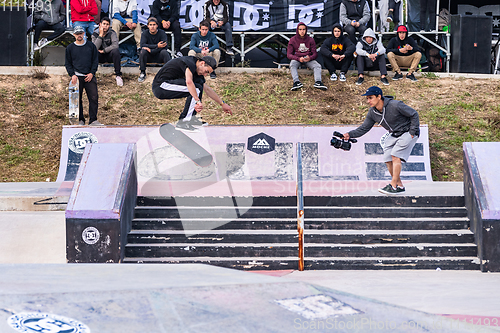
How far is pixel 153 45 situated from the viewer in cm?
1378

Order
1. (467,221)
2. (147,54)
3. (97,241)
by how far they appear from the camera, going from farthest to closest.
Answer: (147,54)
(467,221)
(97,241)

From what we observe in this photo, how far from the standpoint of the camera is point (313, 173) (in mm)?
10328

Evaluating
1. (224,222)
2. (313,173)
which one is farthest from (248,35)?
(224,222)

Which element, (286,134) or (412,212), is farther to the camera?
(286,134)

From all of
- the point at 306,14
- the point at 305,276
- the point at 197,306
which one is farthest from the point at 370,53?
the point at 197,306

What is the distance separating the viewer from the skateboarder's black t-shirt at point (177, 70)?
7.96 m

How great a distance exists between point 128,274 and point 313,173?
6201mm

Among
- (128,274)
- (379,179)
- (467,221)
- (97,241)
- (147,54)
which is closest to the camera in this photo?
(128,274)

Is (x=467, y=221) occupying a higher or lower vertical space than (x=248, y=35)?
lower

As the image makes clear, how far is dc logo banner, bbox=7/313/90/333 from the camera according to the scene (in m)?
3.06

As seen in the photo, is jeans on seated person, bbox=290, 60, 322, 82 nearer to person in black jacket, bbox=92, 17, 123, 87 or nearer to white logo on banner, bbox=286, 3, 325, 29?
white logo on banner, bbox=286, 3, 325, 29

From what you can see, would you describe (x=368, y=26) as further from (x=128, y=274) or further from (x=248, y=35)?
(x=128, y=274)

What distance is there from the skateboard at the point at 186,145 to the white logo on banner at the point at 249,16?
259 inches

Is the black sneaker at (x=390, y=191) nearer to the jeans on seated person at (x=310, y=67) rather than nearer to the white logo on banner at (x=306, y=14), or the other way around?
the jeans on seated person at (x=310, y=67)
